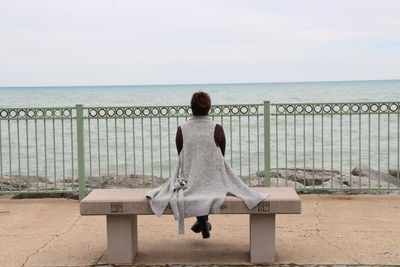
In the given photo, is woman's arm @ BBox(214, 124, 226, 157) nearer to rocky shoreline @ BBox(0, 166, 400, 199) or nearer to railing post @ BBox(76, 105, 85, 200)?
rocky shoreline @ BBox(0, 166, 400, 199)

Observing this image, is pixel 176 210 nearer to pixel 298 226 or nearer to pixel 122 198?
pixel 122 198

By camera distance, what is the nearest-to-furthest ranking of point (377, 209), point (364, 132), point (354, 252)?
1. point (354, 252)
2. point (377, 209)
3. point (364, 132)

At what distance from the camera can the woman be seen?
20.4 feet

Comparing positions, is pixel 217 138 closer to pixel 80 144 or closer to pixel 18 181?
pixel 80 144

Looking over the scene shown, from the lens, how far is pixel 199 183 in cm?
632

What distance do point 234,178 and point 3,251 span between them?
270 centimetres

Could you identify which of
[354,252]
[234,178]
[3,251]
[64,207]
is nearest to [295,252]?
[354,252]

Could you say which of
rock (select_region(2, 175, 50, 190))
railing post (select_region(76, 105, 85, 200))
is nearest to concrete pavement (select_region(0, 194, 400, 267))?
railing post (select_region(76, 105, 85, 200))

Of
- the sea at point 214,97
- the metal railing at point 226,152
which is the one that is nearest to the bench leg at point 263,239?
the metal railing at point 226,152

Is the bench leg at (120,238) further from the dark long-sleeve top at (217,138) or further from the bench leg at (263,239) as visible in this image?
the bench leg at (263,239)

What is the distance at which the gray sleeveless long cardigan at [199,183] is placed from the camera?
621cm

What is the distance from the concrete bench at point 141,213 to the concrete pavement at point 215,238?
18 centimetres

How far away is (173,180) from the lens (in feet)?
20.9

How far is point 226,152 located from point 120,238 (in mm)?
19993
